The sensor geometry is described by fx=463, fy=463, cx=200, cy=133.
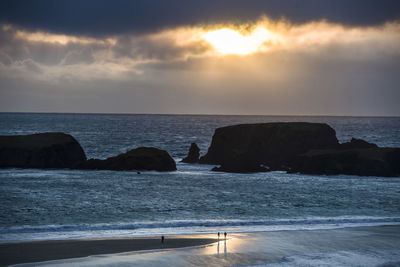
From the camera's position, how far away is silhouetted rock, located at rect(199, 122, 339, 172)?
6238cm

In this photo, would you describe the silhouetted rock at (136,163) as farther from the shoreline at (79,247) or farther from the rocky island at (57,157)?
the shoreline at (79,247)

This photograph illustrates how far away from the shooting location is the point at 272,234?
77.5 feet

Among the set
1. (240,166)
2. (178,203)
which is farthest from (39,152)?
(178,203)

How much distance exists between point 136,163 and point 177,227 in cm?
2683

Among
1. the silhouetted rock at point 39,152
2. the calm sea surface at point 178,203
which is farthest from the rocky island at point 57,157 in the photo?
the calm sea surface at point 178,203

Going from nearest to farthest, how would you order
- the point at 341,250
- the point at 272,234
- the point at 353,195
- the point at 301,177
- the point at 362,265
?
the point at 362,265
the point at 341,250
the point at 272,234
the point at 353,195
the point at 301,177

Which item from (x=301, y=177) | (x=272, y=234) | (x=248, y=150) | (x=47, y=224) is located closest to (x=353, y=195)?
(x=301, y=177)

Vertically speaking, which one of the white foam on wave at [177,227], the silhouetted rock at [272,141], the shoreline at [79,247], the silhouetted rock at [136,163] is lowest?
the white foam on wave at [177,227]

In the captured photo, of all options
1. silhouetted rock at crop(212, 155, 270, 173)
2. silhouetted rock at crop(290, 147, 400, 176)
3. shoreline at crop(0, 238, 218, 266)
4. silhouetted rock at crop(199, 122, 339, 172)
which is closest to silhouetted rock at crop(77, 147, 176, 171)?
silhouetted rock at crop(212, 155, 270, 173)

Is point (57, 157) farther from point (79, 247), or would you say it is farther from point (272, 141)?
point (79, 247)

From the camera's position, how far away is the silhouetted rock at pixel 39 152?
170ft

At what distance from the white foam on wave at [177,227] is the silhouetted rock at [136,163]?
25709 millimetres

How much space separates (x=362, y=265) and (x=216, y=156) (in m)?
47.8

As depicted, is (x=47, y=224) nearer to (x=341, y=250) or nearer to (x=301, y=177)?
(x=341, y=250)
